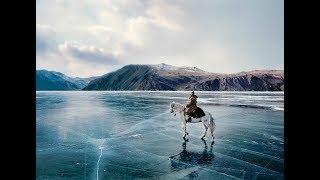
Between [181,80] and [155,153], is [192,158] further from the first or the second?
[181,80]

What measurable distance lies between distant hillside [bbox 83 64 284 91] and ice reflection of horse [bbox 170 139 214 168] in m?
67.7

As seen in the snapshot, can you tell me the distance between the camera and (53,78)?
550 feet

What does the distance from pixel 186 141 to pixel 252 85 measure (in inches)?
3401

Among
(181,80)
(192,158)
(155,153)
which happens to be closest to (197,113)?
(155,153)

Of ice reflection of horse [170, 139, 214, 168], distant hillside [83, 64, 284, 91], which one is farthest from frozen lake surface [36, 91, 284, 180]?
distant hillside [83, 64, 284, 91]

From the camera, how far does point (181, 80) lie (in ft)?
368

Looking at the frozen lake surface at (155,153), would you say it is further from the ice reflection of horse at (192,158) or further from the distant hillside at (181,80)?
the distant hillside at (181,80)

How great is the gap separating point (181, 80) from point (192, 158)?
343 feet

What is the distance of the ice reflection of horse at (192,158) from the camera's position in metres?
7.47

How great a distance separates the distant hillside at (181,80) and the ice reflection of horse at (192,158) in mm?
67749
